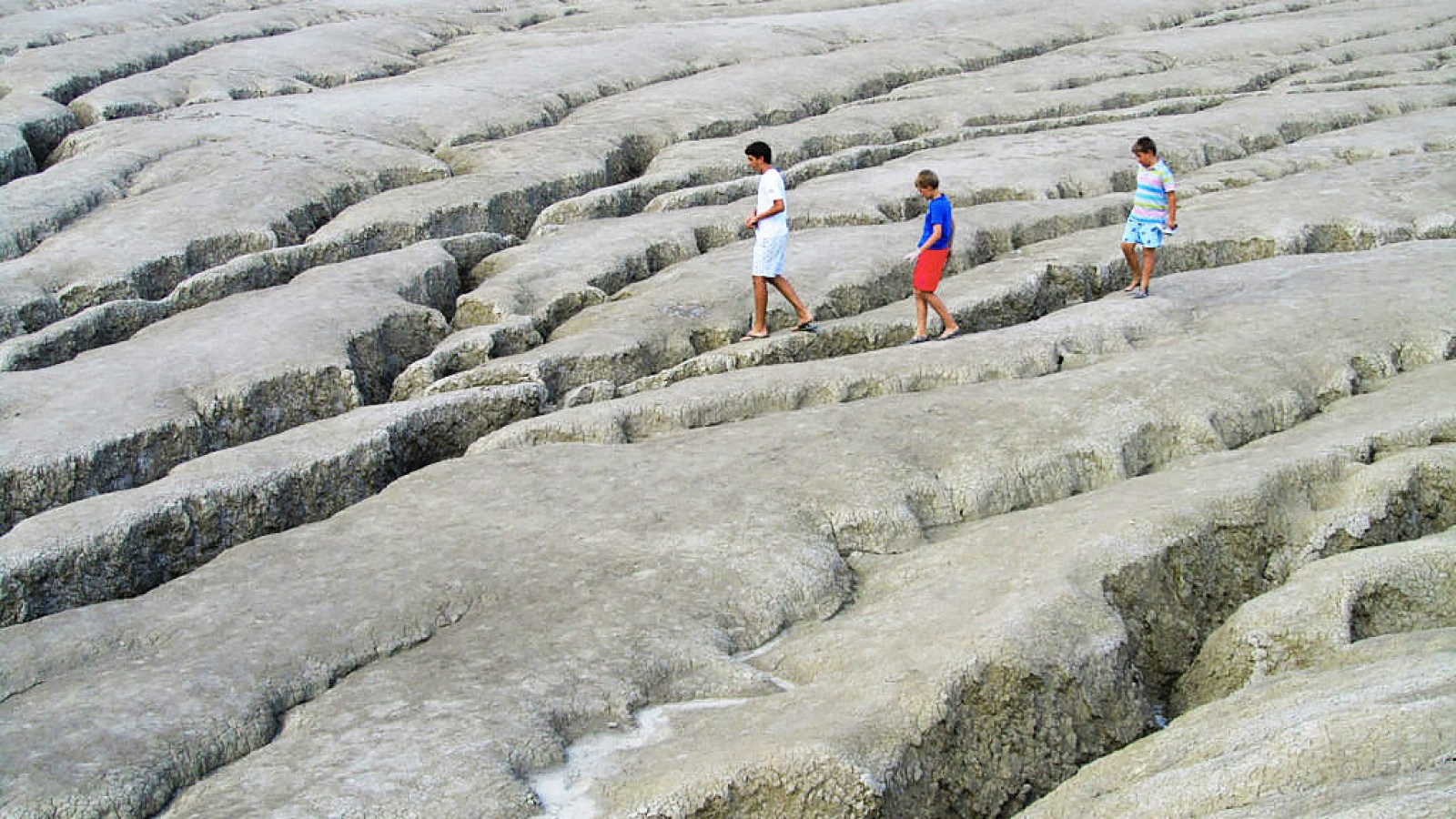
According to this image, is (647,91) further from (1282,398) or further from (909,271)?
(1282,398)

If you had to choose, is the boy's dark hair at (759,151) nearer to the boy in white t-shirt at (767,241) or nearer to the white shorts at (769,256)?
the boy in white t-shirt at (767,241)

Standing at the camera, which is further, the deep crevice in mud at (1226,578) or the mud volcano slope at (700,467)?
the deep crevice in mud at (1226,578)

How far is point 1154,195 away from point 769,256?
498 centimetres

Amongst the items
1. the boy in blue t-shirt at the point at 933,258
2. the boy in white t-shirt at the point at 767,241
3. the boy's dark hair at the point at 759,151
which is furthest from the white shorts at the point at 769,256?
the boy in blue t-shirt at the point at 933,258

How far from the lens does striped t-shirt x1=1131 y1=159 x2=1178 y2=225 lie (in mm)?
17062

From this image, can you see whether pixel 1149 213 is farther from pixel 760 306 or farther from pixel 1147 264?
pixel 760 306

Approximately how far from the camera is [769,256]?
16.8 m

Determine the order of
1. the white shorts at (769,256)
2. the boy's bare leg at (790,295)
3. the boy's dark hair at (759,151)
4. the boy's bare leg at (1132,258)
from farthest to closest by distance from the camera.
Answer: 1. the boy's bare leg at (1132,258)
2. the boy's bare leg at (790,295)
3. the white shorts at (769,256)
4. the boy's dark hair at (759,151)

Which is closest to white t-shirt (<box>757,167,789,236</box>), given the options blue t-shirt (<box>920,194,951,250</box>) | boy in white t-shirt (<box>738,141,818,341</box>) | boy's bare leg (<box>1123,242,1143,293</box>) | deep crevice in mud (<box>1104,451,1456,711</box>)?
boy in white t-shirt (<box>738,141,818,341</box>)

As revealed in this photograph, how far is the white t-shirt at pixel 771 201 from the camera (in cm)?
1648

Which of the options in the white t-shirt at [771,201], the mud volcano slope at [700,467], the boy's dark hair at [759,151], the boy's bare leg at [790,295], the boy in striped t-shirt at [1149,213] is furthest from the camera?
the boy in striped t-shirt at [1149,213]

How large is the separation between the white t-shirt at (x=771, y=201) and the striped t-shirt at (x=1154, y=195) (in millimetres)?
4553

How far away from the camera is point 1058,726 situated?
8688 millimetres

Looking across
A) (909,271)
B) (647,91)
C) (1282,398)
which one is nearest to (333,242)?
(909,271)
